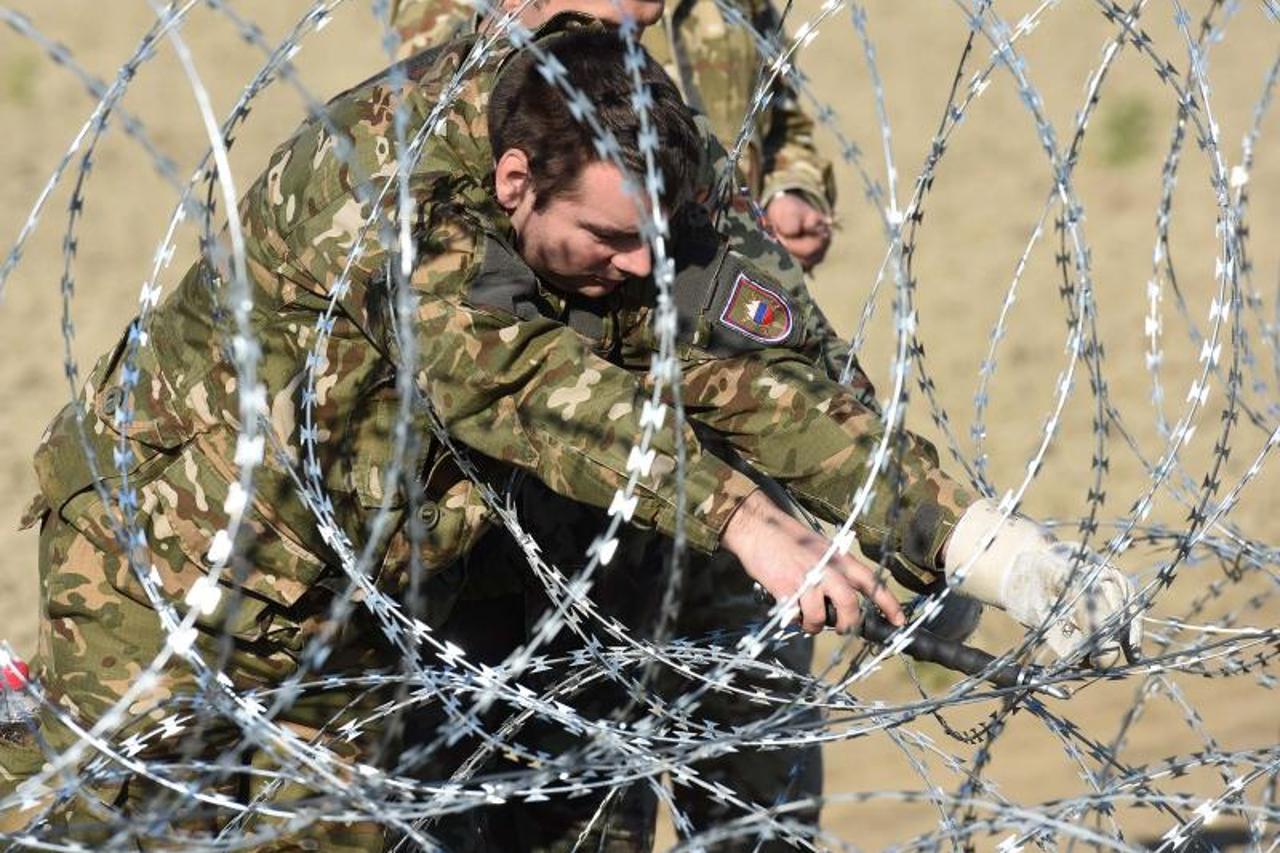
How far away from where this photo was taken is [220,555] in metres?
3.90

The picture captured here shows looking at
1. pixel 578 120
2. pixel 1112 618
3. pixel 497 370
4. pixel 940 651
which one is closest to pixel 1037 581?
pixel 1112 618

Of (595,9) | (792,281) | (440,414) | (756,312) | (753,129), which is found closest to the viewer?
(440,414)

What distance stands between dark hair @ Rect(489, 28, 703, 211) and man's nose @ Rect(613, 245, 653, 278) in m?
0.10

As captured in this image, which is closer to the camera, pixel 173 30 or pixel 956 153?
pixel 173 30

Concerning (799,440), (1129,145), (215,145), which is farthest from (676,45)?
(1129,145)

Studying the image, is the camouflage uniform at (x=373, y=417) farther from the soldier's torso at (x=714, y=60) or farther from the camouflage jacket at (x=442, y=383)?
the soldier's torso at (x=714, y=60)

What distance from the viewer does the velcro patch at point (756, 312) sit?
415 centimetres

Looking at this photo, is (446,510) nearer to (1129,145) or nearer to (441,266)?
(441,266)

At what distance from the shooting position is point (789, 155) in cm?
585

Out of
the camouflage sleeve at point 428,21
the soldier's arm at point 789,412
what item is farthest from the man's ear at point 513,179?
the camouflage sleeve at point 428,21

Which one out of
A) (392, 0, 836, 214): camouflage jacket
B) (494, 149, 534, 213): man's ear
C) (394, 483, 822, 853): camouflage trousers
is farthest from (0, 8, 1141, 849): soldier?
(392, 0, 836, 214): camouflage jacket

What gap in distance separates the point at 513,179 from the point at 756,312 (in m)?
0.58

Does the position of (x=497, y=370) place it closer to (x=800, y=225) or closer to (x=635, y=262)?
(x=635, y=262)

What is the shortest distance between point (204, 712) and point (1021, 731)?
384 centimetres
